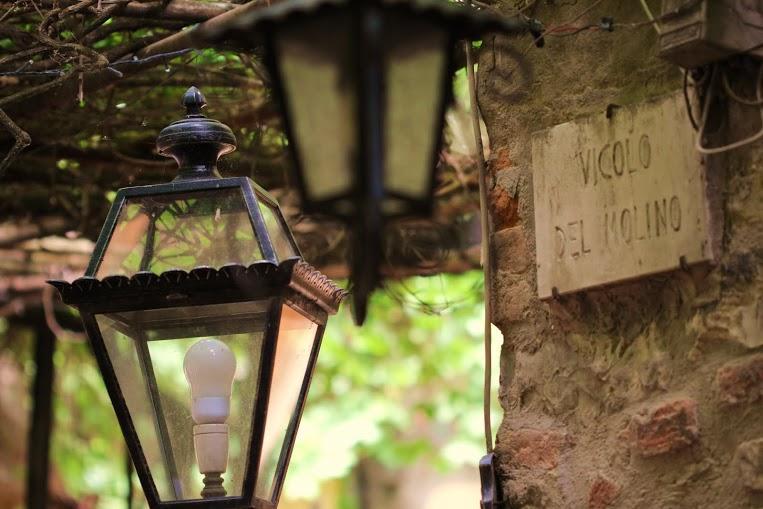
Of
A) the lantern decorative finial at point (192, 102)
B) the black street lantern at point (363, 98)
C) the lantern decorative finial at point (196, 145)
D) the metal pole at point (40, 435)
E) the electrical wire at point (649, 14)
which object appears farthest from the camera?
the metal pole at point (40, 435)

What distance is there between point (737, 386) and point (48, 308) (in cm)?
345

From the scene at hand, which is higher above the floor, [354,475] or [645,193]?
[354,475]

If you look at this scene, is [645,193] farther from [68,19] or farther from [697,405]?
[68,19]

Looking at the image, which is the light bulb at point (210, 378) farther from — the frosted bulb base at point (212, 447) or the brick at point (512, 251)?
the brick at point (512, 251)

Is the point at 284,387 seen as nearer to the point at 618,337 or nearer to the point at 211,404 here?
the point at 211,404

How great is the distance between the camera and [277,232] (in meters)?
2.72

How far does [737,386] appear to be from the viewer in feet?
7.24

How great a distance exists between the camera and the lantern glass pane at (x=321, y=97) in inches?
66.1

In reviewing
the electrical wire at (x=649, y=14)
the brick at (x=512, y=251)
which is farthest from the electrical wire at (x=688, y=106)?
the brick at (x=512, y=251)

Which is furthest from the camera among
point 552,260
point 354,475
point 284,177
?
point 354,475

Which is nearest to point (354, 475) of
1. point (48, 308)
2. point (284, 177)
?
point (48, 308)

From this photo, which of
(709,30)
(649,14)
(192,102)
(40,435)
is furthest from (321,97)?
(40,435)

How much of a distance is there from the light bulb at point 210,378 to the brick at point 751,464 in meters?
1.00

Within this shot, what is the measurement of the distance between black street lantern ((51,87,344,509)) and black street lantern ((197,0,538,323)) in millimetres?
806
